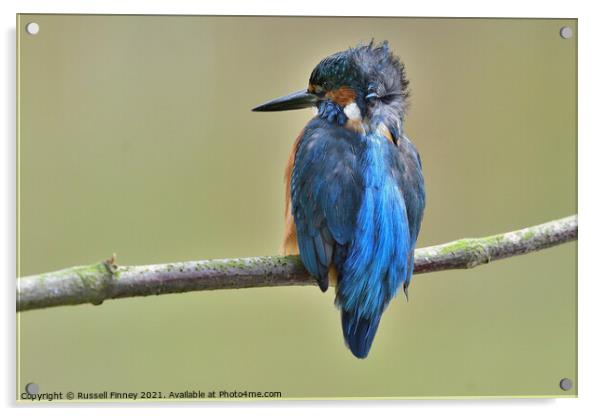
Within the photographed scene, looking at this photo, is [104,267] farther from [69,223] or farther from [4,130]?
[4,130]

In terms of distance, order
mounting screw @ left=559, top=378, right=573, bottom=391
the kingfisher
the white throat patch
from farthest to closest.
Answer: mounting screw @ left=559, top=378, right=573, bottom=391, the white throat patch, the kingfisher

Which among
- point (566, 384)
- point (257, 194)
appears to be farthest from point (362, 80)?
point (566, 384)

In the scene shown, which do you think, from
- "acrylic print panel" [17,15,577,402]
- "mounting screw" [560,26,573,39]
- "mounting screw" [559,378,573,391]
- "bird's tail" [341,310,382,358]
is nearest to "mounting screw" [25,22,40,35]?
"acrylic print panel" [17,15,577,402]

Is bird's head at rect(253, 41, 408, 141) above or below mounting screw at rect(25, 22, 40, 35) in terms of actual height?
below

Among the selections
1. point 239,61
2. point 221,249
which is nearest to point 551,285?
point 221,249

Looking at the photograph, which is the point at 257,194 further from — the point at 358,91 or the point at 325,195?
the point at 358,91

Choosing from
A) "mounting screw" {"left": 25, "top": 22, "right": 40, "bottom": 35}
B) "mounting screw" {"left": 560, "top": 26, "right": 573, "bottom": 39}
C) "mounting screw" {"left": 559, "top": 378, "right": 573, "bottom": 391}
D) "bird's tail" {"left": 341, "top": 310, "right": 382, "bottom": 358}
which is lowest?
"mounting screw" {"left": 559, "top": 378, "right": 573, "bottom": 391}

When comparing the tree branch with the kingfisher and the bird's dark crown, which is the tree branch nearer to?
the kingfisher
